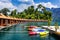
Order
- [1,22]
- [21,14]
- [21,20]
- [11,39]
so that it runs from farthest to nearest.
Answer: [21,14] → [21,20] → [1,22] → [11,39]

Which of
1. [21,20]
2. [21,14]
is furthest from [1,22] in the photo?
[21,14]

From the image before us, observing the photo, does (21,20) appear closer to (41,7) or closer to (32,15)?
(32,15)

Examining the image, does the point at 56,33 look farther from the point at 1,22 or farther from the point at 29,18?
the point at 29,18

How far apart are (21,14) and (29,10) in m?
1.97

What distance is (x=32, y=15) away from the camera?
3575 centimetres

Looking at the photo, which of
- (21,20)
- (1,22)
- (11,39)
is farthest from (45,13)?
(11,39)

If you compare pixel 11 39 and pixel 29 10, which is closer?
pixel 11 39

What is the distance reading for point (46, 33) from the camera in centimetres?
1502

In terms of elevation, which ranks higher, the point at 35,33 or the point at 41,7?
the point at 41,7

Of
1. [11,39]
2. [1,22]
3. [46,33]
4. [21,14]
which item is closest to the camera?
[11,39]

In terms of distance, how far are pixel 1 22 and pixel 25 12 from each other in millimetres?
17076

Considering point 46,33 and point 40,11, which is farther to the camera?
point 40,11

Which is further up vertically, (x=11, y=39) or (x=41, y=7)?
(x=41, y=7)

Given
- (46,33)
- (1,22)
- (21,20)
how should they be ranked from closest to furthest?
(46,33), (1,22), (21,20)
